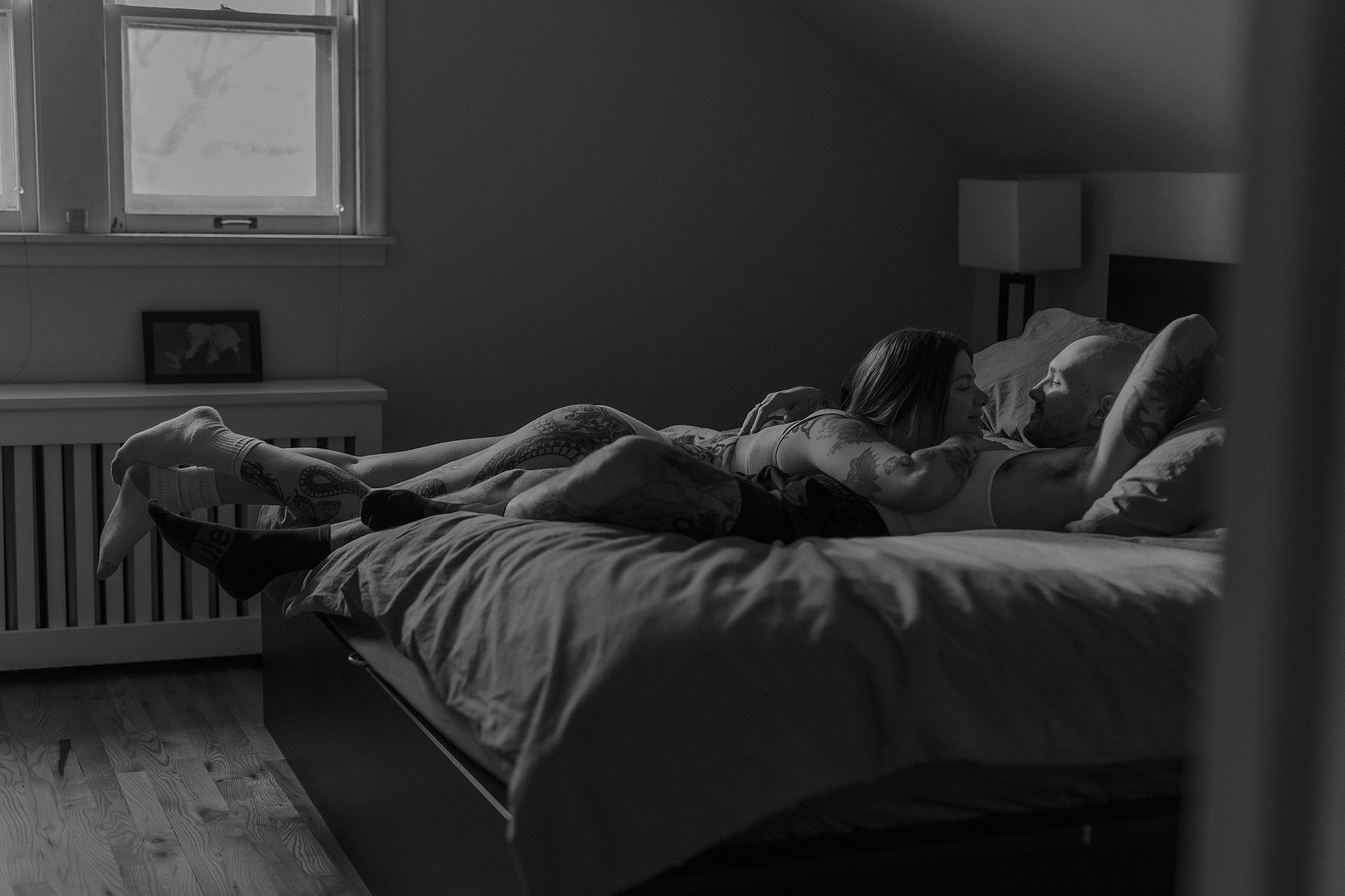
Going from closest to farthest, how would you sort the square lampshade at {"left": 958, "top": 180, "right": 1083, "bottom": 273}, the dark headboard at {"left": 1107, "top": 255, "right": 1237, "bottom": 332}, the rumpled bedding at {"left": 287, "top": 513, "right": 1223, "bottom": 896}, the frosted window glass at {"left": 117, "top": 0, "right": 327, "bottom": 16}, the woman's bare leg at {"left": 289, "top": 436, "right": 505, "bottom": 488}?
the rumpled bedding at {"left": 287, "top": 513, "right": 1223, "bottom": 896}, the woman's bare leg at {"left": 289, "top": 436, "right": 505, "bottom": 488}, the dark headboard at {"left": 1107, "top": 255, "right": 1237, "bottom": 332}, the frosted window glass at {"left": 117, "top": 0, "right": 327, "bottom": 16}, the square lampshade at {"left": 958, "top": 180, "right": 1083, "bottom": 273}

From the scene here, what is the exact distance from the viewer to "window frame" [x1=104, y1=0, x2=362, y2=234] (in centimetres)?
324

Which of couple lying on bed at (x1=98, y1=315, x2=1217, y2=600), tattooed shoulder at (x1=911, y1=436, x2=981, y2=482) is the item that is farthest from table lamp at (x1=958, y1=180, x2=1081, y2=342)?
tattooed shoulder at (x1=911, y1=436, x2=981, y2=482)

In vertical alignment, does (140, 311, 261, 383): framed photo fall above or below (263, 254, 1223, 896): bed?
above

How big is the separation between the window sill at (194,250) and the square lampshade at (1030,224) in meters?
1.58

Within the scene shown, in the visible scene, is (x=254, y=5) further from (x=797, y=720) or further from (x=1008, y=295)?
(x=797, y=720)

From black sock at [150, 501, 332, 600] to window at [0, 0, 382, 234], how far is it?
145 cm

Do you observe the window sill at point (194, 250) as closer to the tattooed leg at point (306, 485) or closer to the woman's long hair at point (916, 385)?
the tattooed leg at point (306, 485)

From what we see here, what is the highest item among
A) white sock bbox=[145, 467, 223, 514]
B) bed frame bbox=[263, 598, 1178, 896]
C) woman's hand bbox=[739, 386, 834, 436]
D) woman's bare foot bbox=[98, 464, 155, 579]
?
woman's hand bbox=[739, 386, 834, 436]

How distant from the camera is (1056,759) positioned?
1.40 m

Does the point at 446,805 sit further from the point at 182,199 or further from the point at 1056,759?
the point at 182,199

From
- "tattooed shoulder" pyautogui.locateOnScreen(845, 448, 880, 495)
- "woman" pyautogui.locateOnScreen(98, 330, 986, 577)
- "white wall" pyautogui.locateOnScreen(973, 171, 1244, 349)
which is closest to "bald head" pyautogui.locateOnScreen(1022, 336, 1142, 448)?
"woman" pyautogui.locateOnScreen(98, 330, 986, 577)

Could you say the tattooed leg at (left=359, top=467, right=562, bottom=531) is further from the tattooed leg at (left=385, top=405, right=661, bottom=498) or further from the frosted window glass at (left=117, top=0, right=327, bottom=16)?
the frosted window glass at (left=117, top=0, right=327, bottom=16)

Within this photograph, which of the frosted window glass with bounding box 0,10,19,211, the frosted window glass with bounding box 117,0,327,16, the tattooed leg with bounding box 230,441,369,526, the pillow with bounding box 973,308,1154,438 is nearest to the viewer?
the tattooed leg with bounding box 230,441,369,526

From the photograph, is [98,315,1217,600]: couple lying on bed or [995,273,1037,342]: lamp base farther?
[995,273,1037,342]: lamp base
